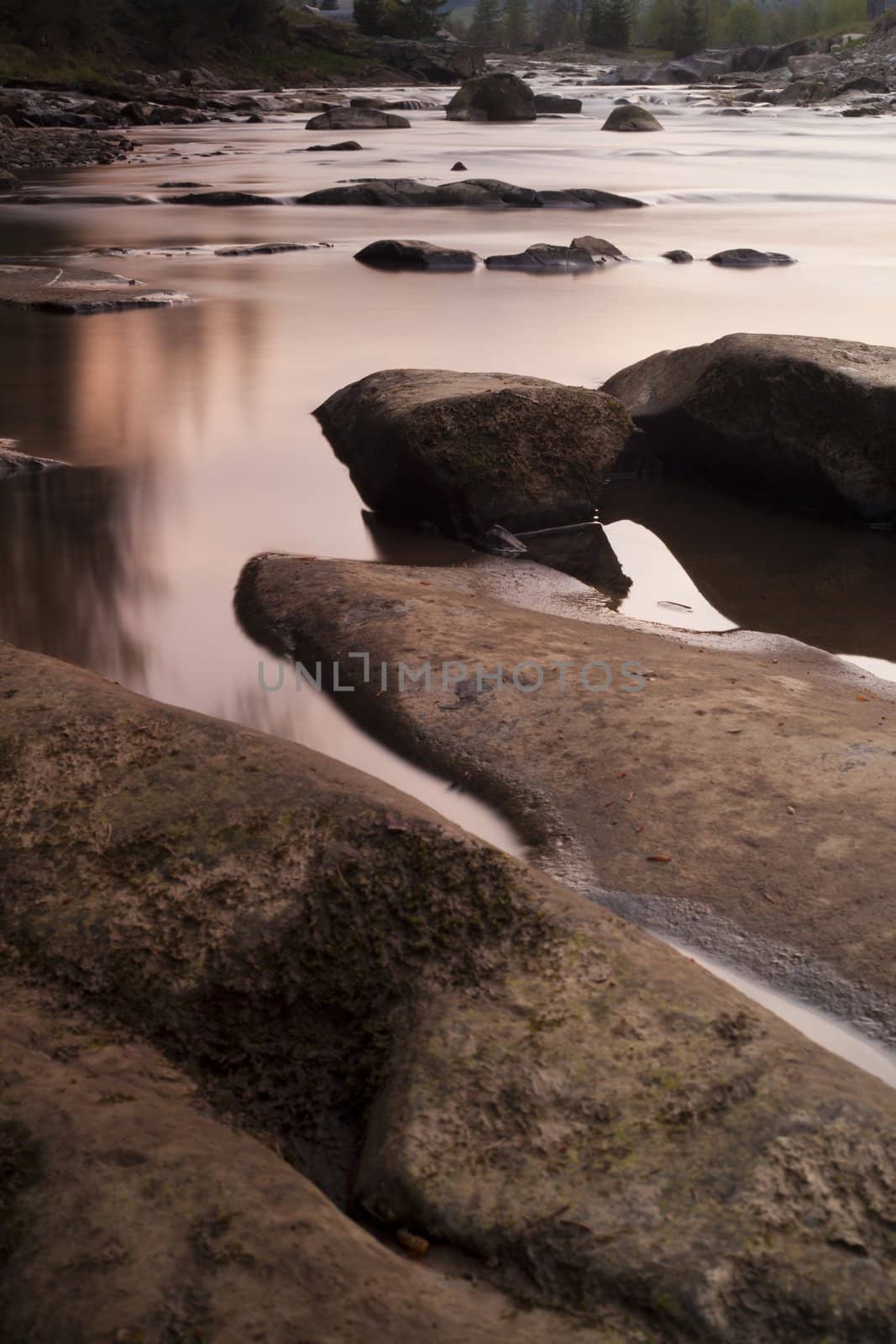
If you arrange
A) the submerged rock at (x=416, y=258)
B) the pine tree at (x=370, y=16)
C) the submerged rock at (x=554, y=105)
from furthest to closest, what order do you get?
1. the pine tree at (x=370, y=16)
2. the submerged rock at (x=554, y=105)
3. the submerged rock at (x=416, y=258)

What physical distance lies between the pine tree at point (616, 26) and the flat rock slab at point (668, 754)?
106855mm

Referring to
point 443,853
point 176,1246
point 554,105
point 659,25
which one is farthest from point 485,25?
point 176,1246

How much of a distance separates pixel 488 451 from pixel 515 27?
124248 millimetres

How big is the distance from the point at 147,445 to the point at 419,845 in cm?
530

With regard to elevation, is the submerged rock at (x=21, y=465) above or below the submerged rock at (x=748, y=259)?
below

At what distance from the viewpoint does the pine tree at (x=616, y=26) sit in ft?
325

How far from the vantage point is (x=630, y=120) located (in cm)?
3628

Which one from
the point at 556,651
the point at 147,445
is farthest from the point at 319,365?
the point at 556,651

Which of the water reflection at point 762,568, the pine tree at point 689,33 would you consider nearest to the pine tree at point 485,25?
the pine tree at point 689,33

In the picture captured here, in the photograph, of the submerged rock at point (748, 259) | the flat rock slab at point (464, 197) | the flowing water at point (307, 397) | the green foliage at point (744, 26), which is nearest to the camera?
the flowing water at point (307, 397)

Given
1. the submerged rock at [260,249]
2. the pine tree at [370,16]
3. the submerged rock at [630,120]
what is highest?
the pine tree at [370,16]

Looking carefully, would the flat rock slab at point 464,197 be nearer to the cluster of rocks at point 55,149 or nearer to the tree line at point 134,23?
the cluster of rocks at point 55,149

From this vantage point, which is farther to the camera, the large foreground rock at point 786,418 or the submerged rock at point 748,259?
the submerged rock at point 748,259

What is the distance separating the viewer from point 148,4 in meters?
53.4
